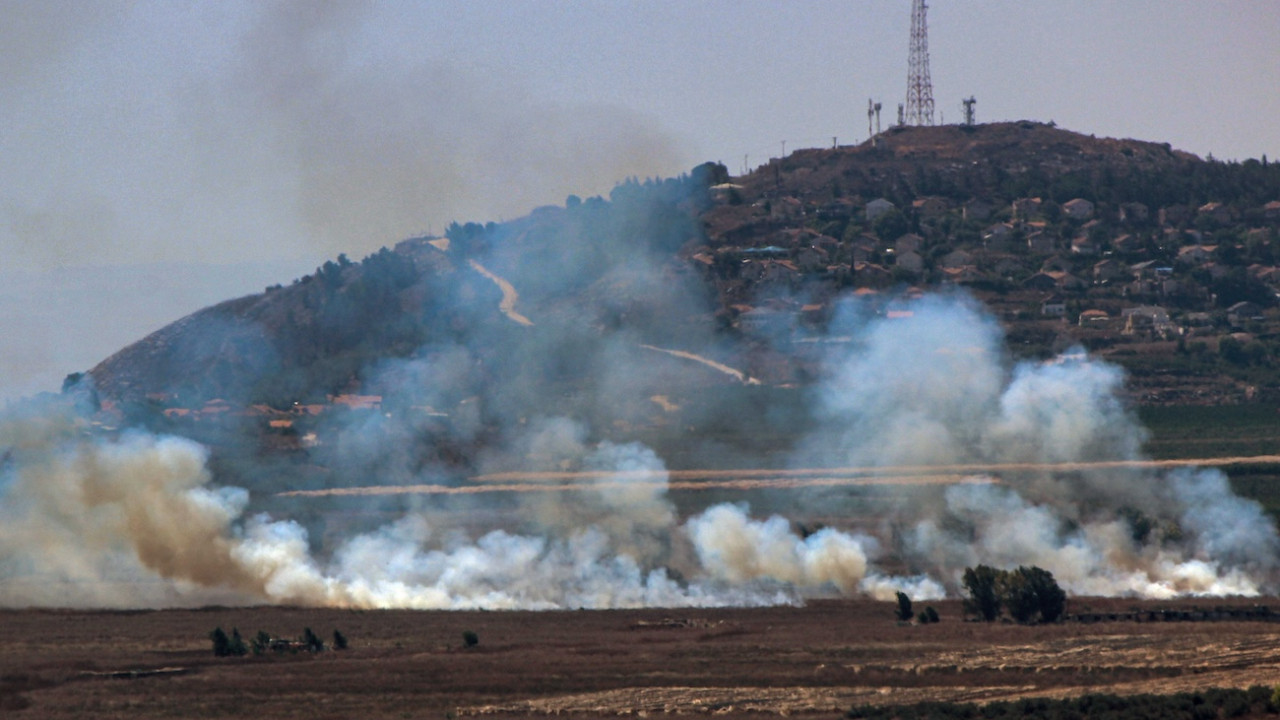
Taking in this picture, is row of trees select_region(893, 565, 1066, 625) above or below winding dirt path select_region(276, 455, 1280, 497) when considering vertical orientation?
below

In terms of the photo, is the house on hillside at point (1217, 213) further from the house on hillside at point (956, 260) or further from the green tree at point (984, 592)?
the green tree at point (984, 592)

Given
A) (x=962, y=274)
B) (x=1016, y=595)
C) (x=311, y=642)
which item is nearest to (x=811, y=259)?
(x=962, y=274)

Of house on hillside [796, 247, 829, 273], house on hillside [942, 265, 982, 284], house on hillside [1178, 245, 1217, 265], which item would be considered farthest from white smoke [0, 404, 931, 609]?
house on hillside [1178, 245, 1217, 265]

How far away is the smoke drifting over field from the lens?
83688mm

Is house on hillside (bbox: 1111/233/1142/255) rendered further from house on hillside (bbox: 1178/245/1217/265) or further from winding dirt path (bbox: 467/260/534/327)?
winding dirt path (bbox: 467/260/534/327)

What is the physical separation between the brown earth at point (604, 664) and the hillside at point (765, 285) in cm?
3614

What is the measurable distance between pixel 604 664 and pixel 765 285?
81140mm

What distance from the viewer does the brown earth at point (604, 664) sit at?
59.3 meters

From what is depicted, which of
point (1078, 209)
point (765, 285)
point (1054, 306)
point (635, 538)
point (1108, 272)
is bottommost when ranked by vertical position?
point (635, 538)

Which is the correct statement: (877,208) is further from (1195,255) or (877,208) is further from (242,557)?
(242,557)

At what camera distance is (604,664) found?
216 ft

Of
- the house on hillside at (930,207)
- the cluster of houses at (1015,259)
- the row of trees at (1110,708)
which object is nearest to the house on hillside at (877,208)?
the cluster of houses at (1015,259)

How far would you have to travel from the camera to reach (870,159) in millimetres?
190875

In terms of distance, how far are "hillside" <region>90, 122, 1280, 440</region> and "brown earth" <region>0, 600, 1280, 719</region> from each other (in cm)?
3614
